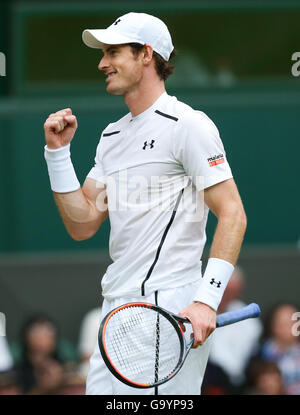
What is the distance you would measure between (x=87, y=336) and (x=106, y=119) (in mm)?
1947

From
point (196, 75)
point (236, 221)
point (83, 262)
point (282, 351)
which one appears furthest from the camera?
point (196, 75)

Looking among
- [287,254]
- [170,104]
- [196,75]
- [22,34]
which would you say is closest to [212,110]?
[196,75]

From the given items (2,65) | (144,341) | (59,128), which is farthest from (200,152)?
(2,65)

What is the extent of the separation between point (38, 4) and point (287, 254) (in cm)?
328

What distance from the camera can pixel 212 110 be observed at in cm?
862

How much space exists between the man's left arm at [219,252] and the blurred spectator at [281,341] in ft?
11.3

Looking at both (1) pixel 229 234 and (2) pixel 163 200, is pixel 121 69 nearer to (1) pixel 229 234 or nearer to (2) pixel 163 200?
(2) pixel 163 200

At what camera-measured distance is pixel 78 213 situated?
4.50m

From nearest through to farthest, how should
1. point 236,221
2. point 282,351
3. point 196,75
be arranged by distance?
point 236,221 → point 282,351 → point 196,75

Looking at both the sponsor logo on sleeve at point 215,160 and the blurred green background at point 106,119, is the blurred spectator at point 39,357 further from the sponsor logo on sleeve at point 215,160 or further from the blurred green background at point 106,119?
the sponsor logo on sleeve at point 215,160

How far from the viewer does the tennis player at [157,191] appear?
4.14 metres

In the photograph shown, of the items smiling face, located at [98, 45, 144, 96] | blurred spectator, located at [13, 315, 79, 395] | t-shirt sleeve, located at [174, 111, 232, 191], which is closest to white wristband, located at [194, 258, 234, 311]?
t-shirt sleeve, located at [174, 111, 232, 191]

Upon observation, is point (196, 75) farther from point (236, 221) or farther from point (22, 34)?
point (236, 221)

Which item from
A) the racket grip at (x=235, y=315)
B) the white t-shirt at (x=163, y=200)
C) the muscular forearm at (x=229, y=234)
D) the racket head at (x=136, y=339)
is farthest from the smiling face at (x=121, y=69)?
the racket grip at (x=235, y=315)
